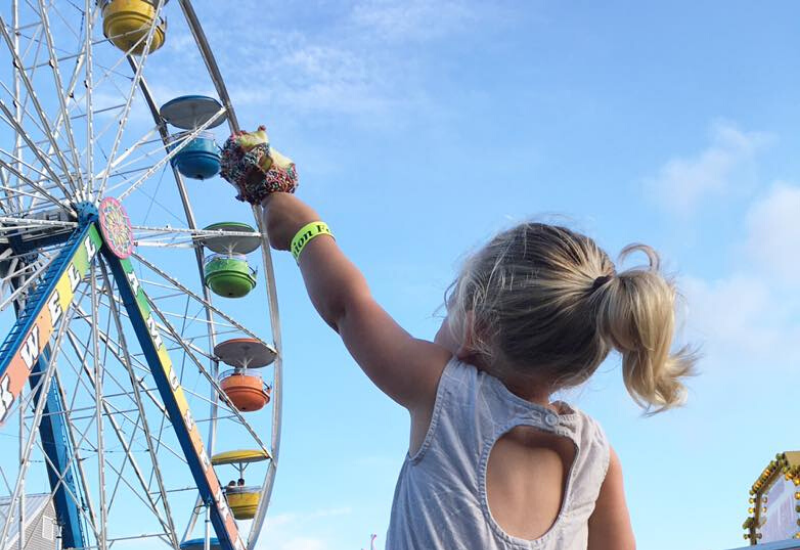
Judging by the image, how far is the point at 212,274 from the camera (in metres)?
12.3

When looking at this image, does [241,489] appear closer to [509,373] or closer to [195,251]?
[195,251]

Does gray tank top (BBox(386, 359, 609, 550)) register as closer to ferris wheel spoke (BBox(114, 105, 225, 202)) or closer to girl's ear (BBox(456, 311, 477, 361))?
girl's ear (BBox(456, 311, 477, 361))

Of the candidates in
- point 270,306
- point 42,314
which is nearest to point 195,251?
point 270,306

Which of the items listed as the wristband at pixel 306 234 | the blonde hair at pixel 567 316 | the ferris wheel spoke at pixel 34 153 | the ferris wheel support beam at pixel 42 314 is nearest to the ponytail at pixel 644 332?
the blonde hair at pixel 567 316

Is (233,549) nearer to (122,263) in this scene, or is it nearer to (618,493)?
(122,263)

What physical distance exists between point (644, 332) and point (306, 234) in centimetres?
52

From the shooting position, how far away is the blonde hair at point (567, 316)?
4.30 ft

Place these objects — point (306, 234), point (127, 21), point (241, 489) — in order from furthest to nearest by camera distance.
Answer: point (241, 489), point (127, 21), point (306, 234)

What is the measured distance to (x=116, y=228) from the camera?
393 inches

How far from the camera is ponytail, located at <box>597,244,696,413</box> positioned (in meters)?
1.30

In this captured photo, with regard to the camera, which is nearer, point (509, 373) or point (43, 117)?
point (509, 373)

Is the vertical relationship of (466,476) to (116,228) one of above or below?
below

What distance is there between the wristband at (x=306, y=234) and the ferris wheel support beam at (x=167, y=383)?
8.77 m

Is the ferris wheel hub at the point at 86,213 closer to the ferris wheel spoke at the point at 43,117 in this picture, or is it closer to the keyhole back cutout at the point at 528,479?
the ferris wheel spoke at the point at 43,117
